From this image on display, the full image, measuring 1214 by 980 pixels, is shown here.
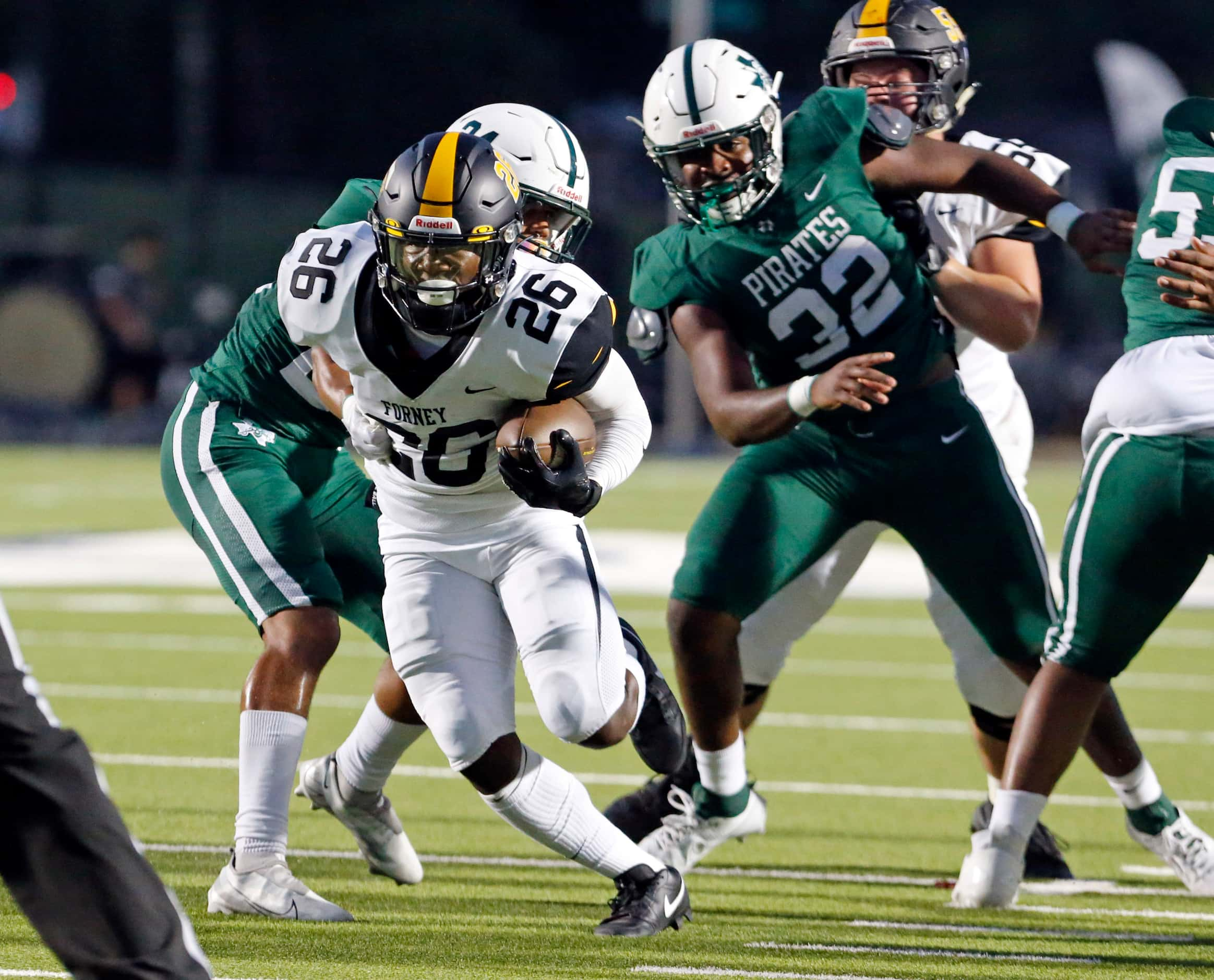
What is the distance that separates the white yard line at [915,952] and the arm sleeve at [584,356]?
1.11m

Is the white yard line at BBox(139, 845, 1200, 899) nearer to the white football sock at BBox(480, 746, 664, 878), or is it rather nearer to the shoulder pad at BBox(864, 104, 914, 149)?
the white football sock at BBox(480, 746, 664, 878)

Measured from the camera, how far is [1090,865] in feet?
14.9

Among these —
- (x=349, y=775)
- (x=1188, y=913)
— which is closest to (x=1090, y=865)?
(x=1188, y=913)

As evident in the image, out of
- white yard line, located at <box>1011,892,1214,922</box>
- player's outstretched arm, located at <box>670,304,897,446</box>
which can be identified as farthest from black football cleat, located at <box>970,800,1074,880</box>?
player's outstretched arm, located at <box>670,304,897,446</box>

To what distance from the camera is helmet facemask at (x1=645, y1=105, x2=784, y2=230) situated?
163 inches

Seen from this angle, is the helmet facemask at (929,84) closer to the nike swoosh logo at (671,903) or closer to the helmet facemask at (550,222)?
the helmet facemask at (550,222)

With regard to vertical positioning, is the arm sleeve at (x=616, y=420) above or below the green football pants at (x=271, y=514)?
above

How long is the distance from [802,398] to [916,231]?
2.03ft

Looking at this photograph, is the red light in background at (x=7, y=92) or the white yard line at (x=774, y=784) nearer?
the white yard line at (x=774, y=784)

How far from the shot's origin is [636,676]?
382cm

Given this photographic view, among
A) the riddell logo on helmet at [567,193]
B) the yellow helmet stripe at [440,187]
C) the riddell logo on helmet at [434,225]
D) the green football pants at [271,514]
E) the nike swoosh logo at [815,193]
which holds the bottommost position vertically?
the green football pants at [271,514]

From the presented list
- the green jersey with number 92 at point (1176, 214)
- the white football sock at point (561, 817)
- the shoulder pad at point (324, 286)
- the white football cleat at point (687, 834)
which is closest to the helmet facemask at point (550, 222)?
the shoulder pad at point (324, 286)

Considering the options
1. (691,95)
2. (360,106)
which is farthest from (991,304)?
(360,106)

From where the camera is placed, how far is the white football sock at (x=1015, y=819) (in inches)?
156
